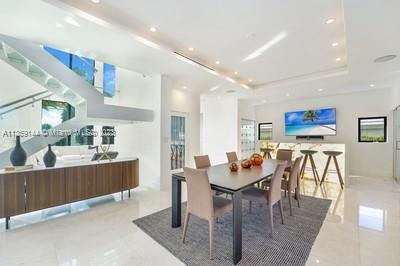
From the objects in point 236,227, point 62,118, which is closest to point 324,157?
point 236,227

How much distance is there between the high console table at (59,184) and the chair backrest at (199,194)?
85.0 inches

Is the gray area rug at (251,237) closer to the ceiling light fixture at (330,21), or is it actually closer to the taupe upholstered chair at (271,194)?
the taupe upholstered chair at (271,194)

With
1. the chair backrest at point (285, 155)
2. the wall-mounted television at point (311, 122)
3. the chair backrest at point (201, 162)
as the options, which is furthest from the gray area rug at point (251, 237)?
the wall-mounted television at point (311, 122)

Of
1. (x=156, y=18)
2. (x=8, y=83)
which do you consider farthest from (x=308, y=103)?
(x=8, y=83)

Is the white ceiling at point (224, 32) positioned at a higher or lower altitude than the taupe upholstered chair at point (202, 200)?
higher

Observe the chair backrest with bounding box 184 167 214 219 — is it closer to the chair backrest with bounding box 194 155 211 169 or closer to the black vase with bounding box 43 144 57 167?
the chair backrest with bounding box 194 155 211 169

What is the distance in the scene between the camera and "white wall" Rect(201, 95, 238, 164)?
759 cm

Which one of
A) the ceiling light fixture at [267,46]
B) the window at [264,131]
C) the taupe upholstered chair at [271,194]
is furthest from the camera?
the window at [264,131]

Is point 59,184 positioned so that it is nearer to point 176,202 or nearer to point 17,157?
point 17,157

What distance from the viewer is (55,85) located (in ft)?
13.0

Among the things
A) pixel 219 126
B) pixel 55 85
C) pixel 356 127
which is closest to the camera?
pixel 55 85

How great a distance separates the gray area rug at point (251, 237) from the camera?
2.13 meters

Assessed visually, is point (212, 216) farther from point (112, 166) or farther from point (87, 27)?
point (87, 27)

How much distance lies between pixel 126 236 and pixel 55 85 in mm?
3337
